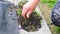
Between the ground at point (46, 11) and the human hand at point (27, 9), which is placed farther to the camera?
the ground at point (46, 11)

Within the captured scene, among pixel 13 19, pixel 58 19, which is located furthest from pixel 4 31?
pixel 58 19

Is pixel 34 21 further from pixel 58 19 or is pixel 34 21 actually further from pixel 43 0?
pixel 43 0

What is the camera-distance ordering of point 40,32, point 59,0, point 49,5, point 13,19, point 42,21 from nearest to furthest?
1. point 13,19
2. point 59,0
3. point 40,32
4. point 42,21
5. point 49,5

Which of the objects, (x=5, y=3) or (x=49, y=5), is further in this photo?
(x=49, y=5)

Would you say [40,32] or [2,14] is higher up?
[2,14]

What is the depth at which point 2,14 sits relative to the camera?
3.85 ft

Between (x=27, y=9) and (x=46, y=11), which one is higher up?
(x=27, y=9)

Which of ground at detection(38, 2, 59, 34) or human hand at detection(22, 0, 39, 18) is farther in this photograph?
ground at detection(38, 2, 59, 34)

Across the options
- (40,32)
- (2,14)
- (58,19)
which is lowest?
(40,32)

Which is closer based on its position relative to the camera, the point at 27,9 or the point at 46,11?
the point at 27,9

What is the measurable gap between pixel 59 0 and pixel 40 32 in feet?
1.50

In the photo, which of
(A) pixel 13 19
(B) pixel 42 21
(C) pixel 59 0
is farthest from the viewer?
(B) pixel 42 21

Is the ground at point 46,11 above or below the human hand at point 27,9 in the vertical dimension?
below

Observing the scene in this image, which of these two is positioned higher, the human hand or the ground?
the human hand
